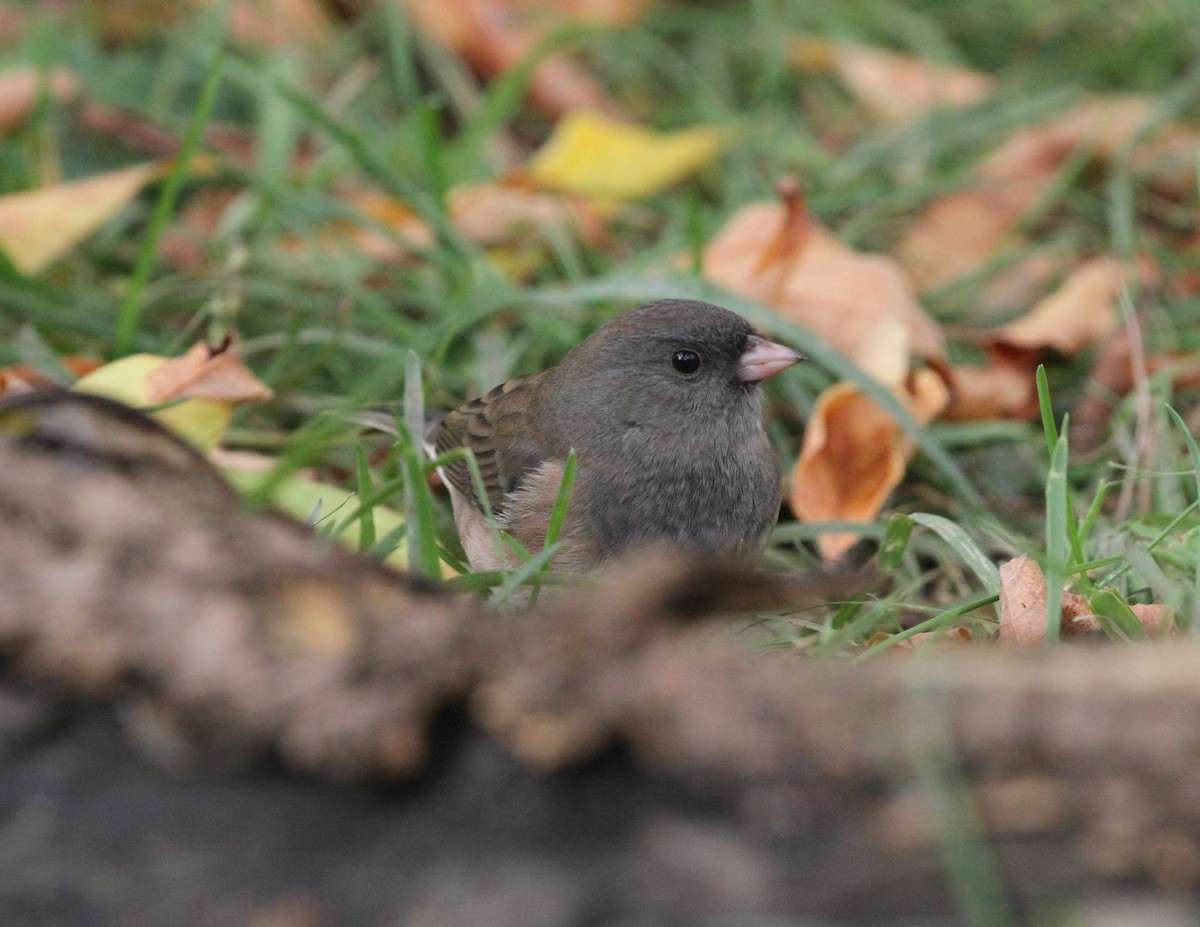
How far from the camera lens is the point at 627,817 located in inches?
39.1


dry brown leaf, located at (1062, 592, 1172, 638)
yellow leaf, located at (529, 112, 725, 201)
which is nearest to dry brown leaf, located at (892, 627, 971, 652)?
dry brown leaf, located at (1062, 592, 1172, 638)

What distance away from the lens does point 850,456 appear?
240 centimetres

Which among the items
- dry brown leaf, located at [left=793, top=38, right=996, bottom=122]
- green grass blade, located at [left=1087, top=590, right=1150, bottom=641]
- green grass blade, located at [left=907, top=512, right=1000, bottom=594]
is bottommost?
green grass blade, located at [left=907, top=512, right=1000, bottom=594]

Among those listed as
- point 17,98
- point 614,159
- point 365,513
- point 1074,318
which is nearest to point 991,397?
point 1074,318

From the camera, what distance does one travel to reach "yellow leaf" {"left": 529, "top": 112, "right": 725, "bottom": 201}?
320 cm

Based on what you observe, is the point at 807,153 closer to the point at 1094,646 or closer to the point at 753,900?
the point at 1094,646

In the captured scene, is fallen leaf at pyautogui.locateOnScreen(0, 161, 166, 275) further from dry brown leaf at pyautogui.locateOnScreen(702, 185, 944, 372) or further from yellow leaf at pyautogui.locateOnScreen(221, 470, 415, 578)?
dry brown leaf at pyautogui.locateOnScreen(702, 185, 944, 372)

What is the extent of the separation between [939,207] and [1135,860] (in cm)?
255

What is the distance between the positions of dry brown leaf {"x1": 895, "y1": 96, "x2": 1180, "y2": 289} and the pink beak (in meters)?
1.00

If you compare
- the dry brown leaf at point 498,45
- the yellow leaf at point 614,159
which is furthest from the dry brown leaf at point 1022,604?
the dry brown leaf at point 498,45

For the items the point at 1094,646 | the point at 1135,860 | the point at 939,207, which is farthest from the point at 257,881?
the point at 939,207

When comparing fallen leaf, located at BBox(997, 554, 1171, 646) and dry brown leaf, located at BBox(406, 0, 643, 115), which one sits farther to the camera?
dry brown leaf, located at BBox(406, 0, 643, 115)

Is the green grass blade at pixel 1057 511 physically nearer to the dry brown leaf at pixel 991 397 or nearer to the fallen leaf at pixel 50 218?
the dry brown leaf at pixel 991 397

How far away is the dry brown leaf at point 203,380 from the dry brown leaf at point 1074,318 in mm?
1443
